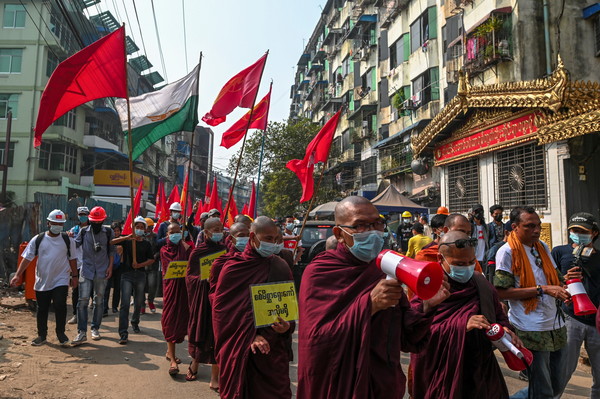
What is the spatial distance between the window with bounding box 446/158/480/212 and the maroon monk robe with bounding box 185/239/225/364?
10.0 m

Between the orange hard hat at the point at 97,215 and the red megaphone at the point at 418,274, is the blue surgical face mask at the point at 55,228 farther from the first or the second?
the red megaphone at the point at 418,274

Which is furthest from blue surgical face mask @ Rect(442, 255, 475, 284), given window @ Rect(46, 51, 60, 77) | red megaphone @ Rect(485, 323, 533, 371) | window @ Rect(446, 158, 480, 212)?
window @ Rect(46, 51, 60, 77)

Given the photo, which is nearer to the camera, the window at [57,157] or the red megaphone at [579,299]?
the red megaphone at [579,299]

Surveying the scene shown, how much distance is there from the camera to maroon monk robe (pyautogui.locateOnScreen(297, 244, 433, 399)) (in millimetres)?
2287

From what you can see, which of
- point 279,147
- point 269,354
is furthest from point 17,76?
point 269,354

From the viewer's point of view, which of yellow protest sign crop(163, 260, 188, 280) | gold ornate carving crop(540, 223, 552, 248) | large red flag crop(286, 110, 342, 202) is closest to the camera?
yellow protest sign crop(163, 260, 188, 280)

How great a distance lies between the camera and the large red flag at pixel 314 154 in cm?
900

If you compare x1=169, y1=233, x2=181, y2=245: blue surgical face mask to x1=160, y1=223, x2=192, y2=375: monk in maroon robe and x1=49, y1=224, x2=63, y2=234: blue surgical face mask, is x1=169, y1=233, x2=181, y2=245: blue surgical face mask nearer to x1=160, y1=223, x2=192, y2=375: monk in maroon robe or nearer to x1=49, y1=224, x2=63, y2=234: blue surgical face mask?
x1=160, y1=223, x2=192, y2=375: monk in maroon robe

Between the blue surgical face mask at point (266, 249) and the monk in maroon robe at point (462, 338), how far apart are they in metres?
1.28

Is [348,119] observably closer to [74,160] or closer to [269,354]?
[74,160]

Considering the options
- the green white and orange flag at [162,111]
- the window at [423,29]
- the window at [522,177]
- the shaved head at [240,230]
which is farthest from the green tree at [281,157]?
the shaved head at [240,230]

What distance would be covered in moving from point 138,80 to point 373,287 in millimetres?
41141

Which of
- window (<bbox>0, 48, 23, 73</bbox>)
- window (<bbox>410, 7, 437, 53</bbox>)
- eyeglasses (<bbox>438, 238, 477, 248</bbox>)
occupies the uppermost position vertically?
window (<bbox>0, 48, 23, 73</bbox>)

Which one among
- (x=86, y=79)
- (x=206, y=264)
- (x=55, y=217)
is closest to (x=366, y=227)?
(x=206, y=264)
